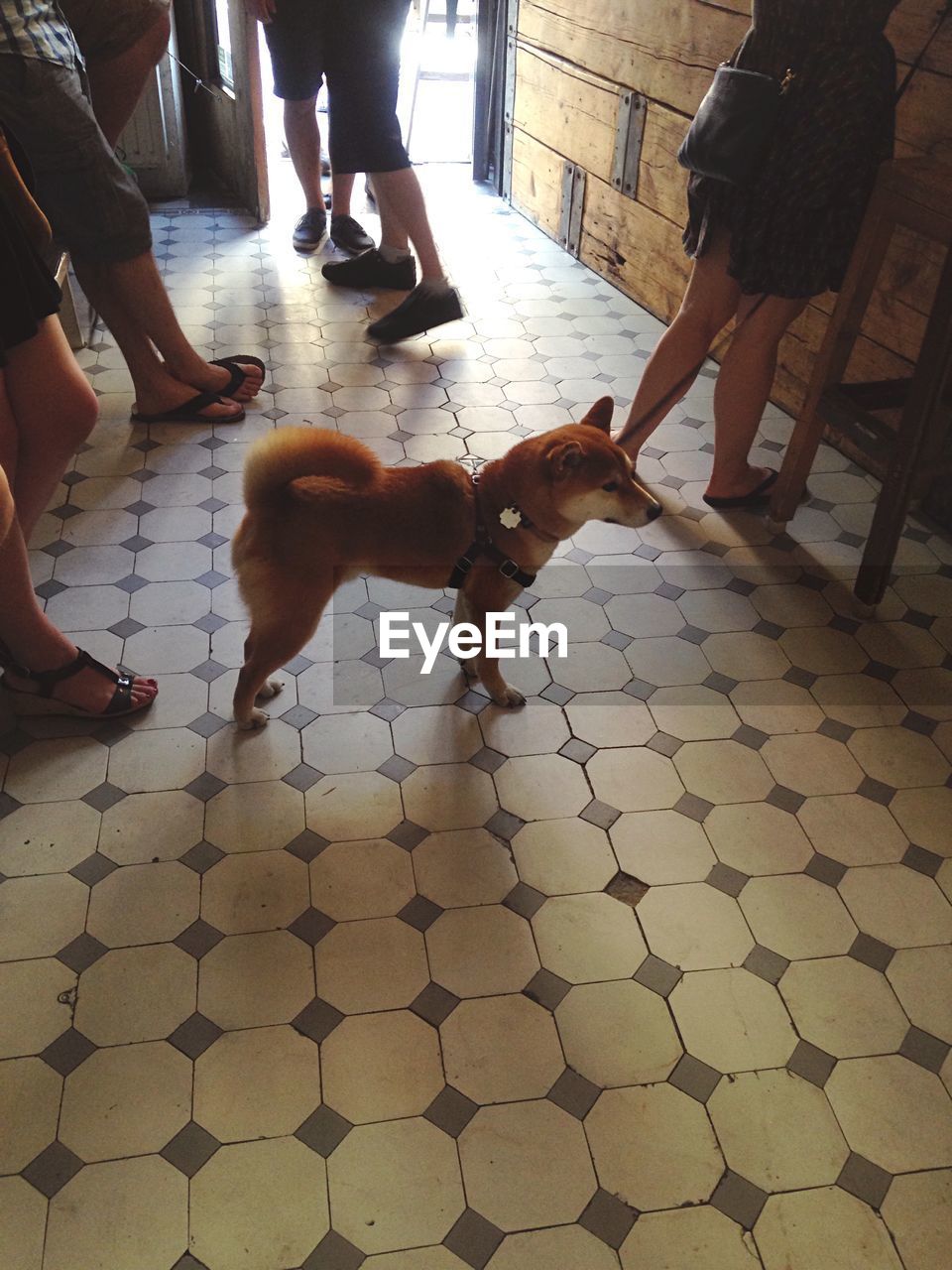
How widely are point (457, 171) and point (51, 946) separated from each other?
167 inches

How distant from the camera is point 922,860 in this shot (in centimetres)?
159

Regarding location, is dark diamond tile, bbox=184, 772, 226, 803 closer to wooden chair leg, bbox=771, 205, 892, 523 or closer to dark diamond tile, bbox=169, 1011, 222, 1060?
dark diamond tile, bbox=169, 1011, 222, 1060

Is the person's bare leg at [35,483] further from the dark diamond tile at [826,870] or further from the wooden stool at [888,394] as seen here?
the wooden stool at [888,394]

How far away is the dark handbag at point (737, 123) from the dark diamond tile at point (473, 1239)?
191cm

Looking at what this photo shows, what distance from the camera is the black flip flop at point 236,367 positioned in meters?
2.71

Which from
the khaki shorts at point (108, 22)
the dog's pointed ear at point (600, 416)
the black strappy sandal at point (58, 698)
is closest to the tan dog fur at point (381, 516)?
the dog's pointed ear at point (600, 416)

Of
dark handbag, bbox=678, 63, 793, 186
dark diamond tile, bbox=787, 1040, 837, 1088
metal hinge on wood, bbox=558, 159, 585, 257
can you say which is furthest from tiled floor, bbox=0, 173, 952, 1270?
metal hinge on wood, bbox=558, 159, 585, 257

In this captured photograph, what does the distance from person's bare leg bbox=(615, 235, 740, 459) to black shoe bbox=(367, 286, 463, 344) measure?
37.1 inches

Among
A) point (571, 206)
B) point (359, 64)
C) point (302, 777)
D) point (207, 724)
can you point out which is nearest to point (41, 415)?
point (207, 724)

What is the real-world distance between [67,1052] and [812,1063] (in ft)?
3.29

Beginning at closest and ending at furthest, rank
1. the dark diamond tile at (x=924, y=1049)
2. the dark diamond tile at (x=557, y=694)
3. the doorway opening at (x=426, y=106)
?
1. the dark diamond tile at (x=924, y=1049)
2. the dark diamond tile at (x=557, y=694)
3. the doorway opening at (x=426, y=106)

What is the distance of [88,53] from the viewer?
2277 millimetres

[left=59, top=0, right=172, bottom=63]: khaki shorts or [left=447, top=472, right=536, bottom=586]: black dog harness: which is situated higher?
[left=59, top=0, right=172, bottom=63]: khaki shorts

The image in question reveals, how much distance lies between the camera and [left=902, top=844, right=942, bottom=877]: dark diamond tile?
157cm
